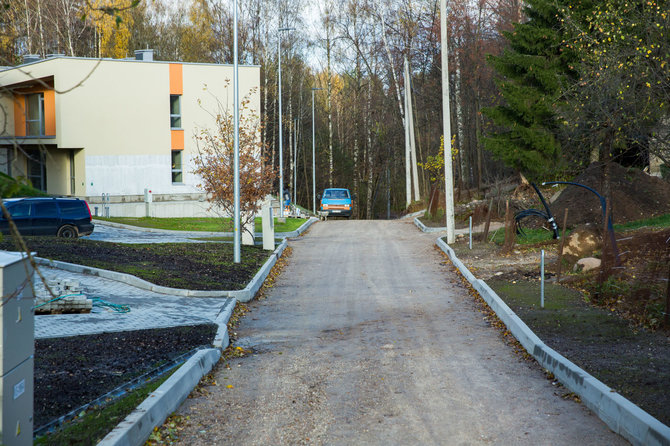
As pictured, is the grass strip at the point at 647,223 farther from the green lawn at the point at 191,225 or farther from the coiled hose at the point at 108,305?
the coiled hose at the point at 108,305

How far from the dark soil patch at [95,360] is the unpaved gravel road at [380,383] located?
2.78 feet

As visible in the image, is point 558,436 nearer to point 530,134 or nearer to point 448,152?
point 448,152

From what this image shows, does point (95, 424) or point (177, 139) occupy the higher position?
point (177, 139)

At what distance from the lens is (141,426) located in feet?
19.0

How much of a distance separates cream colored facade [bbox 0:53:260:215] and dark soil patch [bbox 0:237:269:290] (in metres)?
19.6

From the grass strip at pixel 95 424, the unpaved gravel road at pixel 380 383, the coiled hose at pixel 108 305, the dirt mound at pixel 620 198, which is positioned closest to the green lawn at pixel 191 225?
the dirt mound at pixel 620 198

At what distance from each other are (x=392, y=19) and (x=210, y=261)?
122 ft

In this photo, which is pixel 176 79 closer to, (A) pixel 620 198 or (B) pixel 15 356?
(A) pixel 620 198

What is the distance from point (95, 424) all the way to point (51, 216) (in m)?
19.5

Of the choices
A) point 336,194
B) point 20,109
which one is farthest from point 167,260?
point 336,194

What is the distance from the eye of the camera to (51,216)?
23.7 meters

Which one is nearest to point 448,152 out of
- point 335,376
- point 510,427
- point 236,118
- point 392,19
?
point 236,118

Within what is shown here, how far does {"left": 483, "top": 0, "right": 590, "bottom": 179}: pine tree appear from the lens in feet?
95.9

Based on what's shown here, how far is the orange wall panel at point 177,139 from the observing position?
136ft
